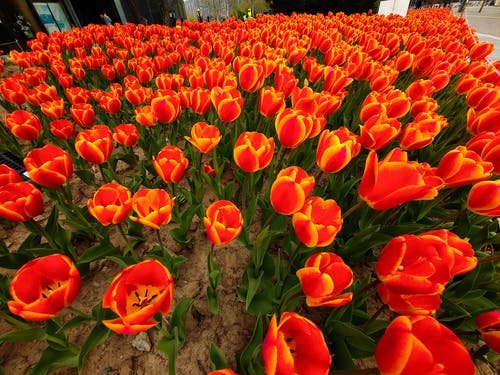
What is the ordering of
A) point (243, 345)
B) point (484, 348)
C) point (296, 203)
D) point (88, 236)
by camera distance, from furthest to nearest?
point (88, 236), point (243, 345), point (484, 348), point (296, 203)

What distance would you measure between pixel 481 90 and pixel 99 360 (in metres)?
3.08

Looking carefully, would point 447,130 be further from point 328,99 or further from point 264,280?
point 264,280

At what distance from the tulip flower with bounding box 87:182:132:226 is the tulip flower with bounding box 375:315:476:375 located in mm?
1117

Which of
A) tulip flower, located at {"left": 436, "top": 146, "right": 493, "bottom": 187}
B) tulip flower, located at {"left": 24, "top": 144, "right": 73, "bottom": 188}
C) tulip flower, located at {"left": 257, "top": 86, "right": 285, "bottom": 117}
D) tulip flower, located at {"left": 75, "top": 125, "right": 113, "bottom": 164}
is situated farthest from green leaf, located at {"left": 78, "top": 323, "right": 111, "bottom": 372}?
tulip flower, located at {"left": 436, "top": 146, "right": 493, "bottom": 187}

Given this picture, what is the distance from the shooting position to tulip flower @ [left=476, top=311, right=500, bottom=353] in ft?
2.79

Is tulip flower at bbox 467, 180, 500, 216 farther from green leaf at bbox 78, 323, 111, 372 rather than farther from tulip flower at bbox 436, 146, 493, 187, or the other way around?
green leaf at bbox 78, 323, 111, 372

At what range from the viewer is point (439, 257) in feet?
2.59

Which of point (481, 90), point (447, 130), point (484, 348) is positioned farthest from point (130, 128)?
point (447, 130)

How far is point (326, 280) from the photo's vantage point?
838 millimetres

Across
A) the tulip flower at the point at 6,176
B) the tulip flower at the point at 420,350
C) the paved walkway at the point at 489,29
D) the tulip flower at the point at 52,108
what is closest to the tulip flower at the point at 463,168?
the tulip flower at the point at 420,350

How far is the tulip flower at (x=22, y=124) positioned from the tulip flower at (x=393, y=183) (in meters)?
2.17

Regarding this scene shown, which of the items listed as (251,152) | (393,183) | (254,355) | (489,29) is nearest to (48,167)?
(251,152)

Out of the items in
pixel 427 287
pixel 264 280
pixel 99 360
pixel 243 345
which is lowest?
pixel 243 345

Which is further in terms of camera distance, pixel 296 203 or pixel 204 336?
pixel 204 336
